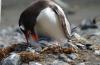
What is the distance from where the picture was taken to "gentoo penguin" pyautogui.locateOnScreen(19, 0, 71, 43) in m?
3.93

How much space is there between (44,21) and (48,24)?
5 centimetres

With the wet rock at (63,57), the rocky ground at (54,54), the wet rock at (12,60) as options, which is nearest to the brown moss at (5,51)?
the rocky ground at (54,54)

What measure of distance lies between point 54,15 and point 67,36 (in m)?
0.28

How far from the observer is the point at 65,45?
4191mm

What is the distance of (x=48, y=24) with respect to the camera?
3926mm

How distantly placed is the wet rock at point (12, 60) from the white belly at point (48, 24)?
0.32m

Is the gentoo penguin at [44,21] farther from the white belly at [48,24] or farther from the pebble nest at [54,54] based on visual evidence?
the pebble nest at [54,54]

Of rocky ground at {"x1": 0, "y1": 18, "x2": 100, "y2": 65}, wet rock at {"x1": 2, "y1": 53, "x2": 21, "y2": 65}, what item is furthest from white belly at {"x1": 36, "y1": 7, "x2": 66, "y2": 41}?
wet rock at {"x1": 2, "y1": 53, "x2": 21, "y2": 65}

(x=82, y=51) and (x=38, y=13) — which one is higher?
(x=38, y=13)

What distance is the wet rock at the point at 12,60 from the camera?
149 inches

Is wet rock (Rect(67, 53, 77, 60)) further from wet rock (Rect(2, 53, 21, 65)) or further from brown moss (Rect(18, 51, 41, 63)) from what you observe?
wet rock (Rect(2, 53, 21, 65))

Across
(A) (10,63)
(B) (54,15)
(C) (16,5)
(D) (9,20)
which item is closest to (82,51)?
(B) (54,15)

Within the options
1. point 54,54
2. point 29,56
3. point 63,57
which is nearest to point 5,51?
point 29,56

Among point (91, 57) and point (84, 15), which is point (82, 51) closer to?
point (91, 57)
